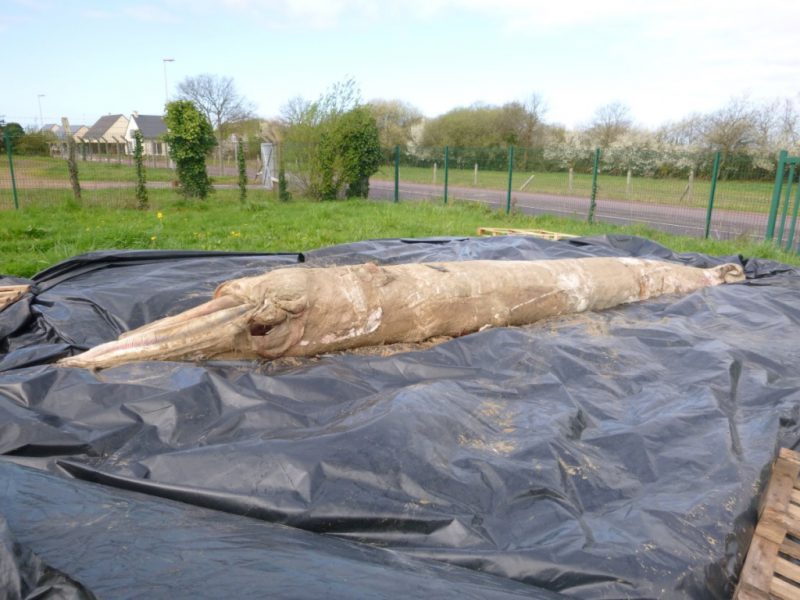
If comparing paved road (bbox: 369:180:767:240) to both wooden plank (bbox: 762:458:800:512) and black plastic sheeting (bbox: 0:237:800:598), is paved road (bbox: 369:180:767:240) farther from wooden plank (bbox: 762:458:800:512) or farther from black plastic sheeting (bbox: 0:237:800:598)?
wooden plank (bbox: 762:458:800:512)

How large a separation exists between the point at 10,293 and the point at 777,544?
465 centimetres

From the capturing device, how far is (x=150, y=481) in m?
1.91

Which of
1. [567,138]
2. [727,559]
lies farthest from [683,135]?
[727,559]

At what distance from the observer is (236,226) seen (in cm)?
926

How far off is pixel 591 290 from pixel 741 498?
8.00ft

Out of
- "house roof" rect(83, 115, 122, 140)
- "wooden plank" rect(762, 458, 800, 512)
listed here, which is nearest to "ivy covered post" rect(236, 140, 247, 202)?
"wooden plank" rect(762, 458, 800, 512)

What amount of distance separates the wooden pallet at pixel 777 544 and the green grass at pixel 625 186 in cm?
977

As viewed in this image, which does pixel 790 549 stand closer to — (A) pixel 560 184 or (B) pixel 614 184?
(B) pixel 614 184

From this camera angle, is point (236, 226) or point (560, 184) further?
point (560, 184)

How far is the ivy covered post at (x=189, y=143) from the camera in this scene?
41.0 ft

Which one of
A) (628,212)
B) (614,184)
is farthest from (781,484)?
(614,184)

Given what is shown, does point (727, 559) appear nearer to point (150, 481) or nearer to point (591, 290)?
point (150, 481)

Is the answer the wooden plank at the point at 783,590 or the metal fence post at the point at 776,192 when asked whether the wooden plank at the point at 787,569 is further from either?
the metal fence post at the point at 776,192

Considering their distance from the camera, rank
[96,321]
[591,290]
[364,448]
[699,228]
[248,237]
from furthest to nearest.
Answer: [699,228]
[248,237]
[591,290]
[96,321]
[364,448]
